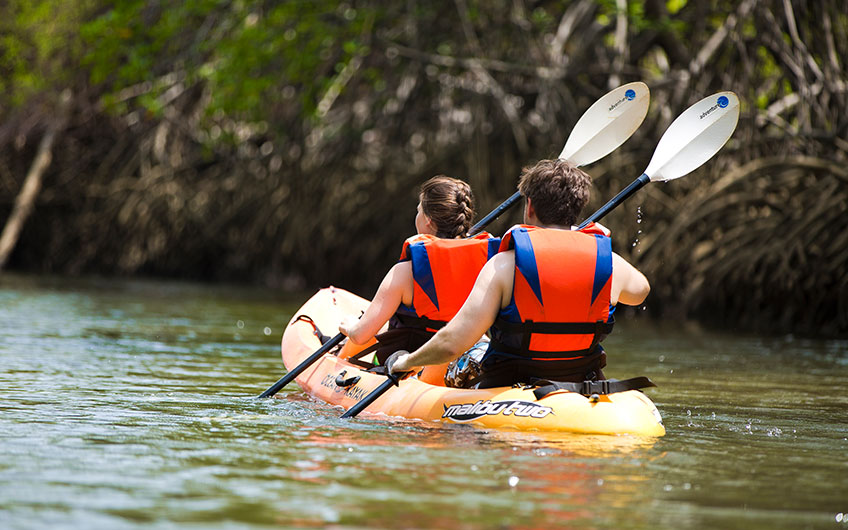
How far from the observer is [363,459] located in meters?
3.62

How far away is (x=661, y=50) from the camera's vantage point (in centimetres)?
1187

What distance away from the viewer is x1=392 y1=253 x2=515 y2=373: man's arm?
4164mm

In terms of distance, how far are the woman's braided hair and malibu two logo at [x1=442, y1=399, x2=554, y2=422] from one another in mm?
802

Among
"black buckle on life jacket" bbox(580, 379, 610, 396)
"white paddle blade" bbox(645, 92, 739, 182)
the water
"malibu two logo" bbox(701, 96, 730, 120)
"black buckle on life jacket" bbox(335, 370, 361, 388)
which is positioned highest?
"malibu two logo" bbox(701, 96, 730, 120)

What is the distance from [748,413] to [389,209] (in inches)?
313

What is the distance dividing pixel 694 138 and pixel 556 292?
1.78 metres

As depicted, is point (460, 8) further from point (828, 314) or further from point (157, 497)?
point (157, 497)

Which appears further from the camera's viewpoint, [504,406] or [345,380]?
[345,380]

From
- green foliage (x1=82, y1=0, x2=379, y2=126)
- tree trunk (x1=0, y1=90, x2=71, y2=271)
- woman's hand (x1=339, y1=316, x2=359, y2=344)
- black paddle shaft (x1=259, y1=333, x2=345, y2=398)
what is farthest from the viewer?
tree trunk (x1=0, y1=90, x2=71, y2=271)

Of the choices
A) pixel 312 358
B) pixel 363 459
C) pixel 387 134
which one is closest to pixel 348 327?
pixel 312 358

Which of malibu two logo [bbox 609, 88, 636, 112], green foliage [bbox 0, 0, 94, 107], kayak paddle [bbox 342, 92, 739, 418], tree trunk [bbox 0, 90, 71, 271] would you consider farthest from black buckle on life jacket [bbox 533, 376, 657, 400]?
tree trunk [bbox 0, 90, 71, 271]

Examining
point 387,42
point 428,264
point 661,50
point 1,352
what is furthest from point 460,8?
point 428,264

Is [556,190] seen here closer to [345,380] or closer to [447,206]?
[447,206]

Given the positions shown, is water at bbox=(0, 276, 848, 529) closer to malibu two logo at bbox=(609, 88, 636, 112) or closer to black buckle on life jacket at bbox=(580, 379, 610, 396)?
black buckle on life jacket at bbox=(580, 379, 610, 396)
